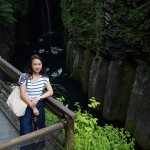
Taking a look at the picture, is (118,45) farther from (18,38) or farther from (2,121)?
(18,38)

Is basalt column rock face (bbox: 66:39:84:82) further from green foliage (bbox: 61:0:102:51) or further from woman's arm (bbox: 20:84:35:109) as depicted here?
woman's arm (bbox: 20:84:35:109)

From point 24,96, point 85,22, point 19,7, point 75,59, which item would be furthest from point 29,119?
point 19,7

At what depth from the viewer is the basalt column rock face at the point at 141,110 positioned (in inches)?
385

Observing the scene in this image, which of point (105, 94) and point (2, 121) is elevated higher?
point (2, 121)

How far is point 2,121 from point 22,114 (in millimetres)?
1491

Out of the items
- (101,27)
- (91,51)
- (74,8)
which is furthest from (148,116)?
(74,8)

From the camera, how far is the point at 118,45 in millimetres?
11375

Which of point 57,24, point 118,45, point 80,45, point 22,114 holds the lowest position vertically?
point 57,24

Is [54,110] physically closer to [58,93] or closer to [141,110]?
[141,110]

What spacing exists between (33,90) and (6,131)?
55.2 inches

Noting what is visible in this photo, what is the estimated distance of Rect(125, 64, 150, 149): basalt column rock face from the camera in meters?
9.79

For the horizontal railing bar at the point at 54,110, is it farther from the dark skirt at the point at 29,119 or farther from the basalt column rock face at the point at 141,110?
the basalt column rock face at the point at 141,110

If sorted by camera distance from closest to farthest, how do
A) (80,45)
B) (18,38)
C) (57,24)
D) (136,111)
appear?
(136,111), (80,45), (18,38), (57,24)

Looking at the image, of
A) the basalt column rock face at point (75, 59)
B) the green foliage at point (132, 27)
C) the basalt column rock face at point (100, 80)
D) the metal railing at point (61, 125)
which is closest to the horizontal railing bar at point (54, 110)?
the metal railing at point (61, 125)
